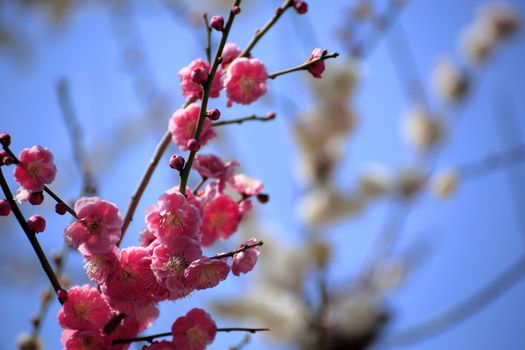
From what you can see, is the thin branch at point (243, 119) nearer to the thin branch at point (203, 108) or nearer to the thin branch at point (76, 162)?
the thin branch at point (203, 108)

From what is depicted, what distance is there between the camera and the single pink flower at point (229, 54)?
560mm

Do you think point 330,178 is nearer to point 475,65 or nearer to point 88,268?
point 475,65

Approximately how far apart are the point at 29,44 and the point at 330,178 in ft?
4.97

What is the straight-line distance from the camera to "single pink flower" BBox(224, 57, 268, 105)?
0.51m

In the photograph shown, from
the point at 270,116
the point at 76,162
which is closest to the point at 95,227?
the point at 270,116

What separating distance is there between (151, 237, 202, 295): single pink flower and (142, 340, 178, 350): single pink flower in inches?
2.5

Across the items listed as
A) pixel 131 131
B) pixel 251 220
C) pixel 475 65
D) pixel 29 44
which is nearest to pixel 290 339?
pixel 251 220

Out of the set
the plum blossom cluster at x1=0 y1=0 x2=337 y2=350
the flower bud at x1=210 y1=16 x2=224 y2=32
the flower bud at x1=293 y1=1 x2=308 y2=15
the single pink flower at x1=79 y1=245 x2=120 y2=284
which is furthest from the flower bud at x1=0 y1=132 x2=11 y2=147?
the flower bud at x1=293 y1=1 x2=308 y2=15

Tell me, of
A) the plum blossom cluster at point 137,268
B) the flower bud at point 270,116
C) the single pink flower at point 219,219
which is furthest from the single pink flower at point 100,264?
the flower bud at point 270,116

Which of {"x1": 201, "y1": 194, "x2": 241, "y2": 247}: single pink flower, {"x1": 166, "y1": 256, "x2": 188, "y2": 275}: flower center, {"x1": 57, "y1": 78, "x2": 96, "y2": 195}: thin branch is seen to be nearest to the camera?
{"x1": 166, "y1": 256, "x2": 188, "y2": 275}: flower center

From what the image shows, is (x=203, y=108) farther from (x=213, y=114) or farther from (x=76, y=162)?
(x=76, y=162)

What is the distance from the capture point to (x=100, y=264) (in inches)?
17.8

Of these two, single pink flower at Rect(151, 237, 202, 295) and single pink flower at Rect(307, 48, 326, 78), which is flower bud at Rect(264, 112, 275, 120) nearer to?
single pink flower at Rect(307, 48, 326, 78)

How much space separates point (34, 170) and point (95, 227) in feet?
0.26
